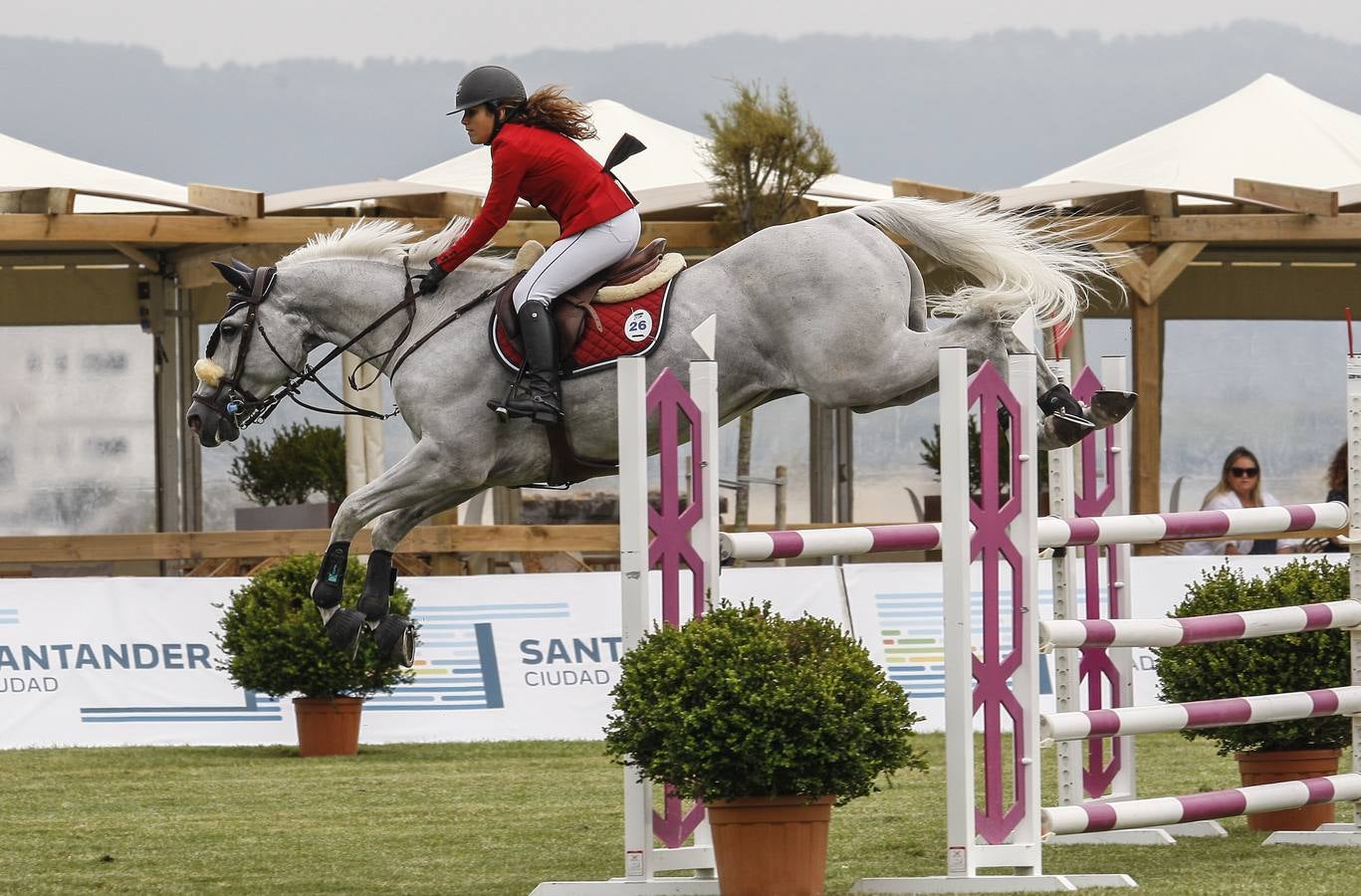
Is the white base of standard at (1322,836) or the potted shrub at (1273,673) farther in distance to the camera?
the potted shrub at (1273,673)

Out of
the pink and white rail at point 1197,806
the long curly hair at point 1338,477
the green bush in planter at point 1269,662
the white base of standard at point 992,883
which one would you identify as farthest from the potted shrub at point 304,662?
the long curly hair at point 1338,477

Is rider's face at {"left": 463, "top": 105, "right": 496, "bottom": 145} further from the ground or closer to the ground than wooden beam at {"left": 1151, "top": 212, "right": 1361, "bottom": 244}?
closer to the ground

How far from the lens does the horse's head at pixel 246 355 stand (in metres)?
6.13

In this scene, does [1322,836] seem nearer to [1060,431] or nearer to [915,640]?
[1060,431]

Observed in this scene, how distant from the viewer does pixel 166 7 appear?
32.1 m

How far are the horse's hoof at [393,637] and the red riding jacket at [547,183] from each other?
1175 millimetres

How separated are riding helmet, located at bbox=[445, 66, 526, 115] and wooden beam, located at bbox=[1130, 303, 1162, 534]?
821 centimetres

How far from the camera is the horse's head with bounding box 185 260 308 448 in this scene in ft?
20.1

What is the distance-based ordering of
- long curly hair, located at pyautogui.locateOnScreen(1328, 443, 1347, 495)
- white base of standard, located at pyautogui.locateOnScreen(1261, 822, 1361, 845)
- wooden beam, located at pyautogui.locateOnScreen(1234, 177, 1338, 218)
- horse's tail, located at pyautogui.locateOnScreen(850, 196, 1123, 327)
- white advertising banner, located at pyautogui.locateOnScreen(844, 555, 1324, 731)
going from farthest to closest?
wooden beam, located at pyautogui.locateOnScreen(1234, 177, 1338, 218) → long curly hair, located at pyautogui.locateOnScreen(1328, 443, 1347, 495) → white advertising banner, located at pyautogui.locateOnScreen(844, 555, 1324, 731) → white base of standard, located at pyautogui.locateOnScreen(1261, 822, 1361, 845) → horse's tail, located at pyautogui.locateOnScreen(850, 196, 1123, 327)

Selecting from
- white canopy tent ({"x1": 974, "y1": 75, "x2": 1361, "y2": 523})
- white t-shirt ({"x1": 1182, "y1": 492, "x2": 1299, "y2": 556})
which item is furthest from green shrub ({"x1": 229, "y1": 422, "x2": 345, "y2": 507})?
white t-shirt ({"x1": 1182, "y1": 492, "x2": 1299, "y2": 556})

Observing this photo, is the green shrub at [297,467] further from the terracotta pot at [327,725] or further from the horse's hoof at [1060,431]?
the horse's hoof at [1060,431]

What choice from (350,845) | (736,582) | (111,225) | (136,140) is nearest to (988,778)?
(350,845)

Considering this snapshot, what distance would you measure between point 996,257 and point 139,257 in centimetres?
1171

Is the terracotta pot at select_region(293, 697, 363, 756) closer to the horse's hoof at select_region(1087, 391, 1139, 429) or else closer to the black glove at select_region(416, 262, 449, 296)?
the black glove at select_region(416, 262, 449, 296)
